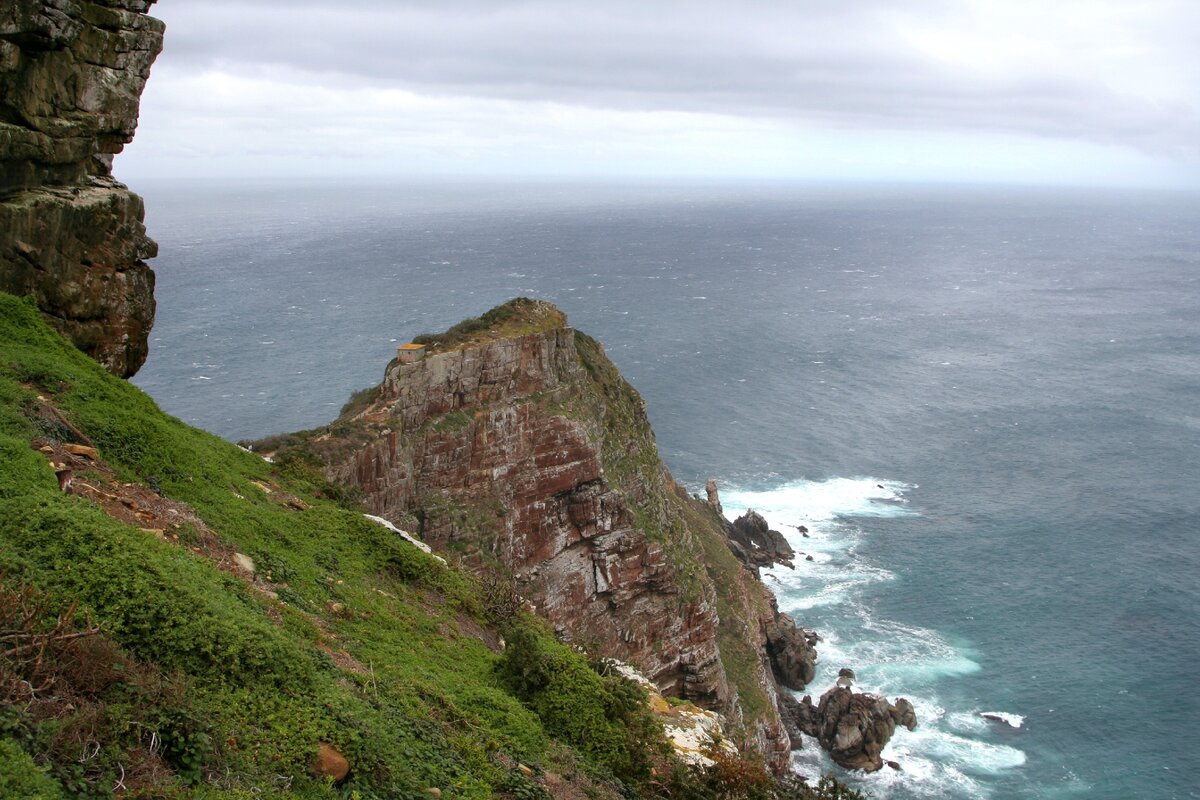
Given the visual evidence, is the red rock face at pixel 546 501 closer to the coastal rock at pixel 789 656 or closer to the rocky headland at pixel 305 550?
the rocky headland at pixel 305 550

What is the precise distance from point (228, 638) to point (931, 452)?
92.8m

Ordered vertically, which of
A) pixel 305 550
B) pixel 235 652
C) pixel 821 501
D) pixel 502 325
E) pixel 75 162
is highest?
pixel 75 162

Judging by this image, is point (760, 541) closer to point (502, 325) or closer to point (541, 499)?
point (541, 499)

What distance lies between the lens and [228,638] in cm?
1334

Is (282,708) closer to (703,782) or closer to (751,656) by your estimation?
(703,782)

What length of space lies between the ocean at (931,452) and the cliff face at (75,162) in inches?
1725

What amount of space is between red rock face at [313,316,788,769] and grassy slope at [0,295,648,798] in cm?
2020

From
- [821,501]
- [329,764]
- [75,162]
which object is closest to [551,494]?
[75,162]

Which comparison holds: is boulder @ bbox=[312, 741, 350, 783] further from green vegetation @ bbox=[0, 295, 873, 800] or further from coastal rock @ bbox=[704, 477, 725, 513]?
coastal rock @ bbox=[704, 477, 725, 513]

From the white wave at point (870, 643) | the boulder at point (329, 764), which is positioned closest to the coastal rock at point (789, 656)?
the white wave at point (870, 643)

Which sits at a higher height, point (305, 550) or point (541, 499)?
point (305, 550)

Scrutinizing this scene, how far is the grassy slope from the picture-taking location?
36.9ft

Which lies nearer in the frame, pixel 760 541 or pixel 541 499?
pixel 541 499

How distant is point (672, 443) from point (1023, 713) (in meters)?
46.5
